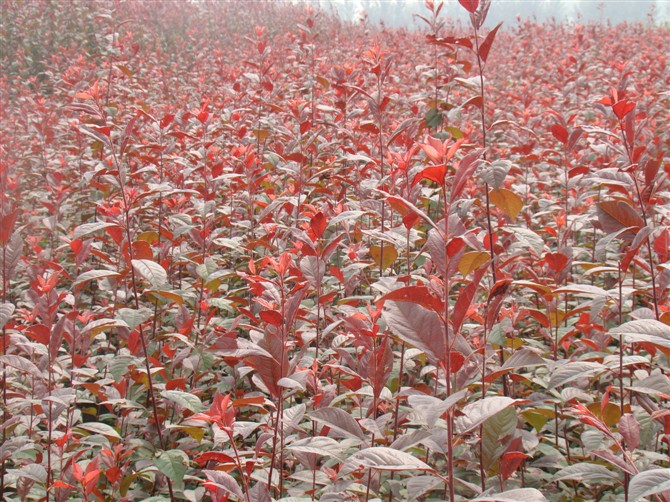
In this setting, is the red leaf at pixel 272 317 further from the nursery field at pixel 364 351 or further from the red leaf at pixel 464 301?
the red leaf at pixel 464 301

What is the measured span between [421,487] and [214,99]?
631 cm

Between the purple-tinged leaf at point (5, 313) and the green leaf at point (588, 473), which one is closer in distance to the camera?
the green leaf at point (588, 473)

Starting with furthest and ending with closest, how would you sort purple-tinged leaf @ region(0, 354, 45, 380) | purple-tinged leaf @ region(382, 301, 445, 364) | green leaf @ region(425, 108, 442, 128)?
green leaf @ region(425, 108, 442, 128) < purple-tinged leaf @ region(0, 354, 45, 380) < purple-tinged leaf @ region(382, 301, 445, 364)

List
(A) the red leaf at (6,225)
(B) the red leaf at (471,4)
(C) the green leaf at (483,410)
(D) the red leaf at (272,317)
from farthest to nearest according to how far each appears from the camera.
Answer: (A) the red leaf at (6,225) → (B) the red leaf at (471,4) → (D) the red leaf at (272,317) → (C) the green leaf at (483,410)

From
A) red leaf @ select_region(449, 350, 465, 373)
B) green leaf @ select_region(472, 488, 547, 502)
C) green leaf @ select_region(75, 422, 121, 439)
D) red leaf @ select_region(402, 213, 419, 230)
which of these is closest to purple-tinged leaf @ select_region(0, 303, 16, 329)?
green leaf @ select_region(75, 422, 121, 439)

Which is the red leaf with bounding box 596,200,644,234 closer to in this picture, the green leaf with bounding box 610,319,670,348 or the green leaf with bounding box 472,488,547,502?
the green leaf with bounding box 610,319,670,348

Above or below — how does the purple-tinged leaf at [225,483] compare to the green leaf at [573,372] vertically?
below

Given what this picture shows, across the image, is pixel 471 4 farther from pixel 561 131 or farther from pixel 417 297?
pixel 417 297

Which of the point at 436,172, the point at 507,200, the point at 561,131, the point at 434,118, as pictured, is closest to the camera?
the point at 436,172

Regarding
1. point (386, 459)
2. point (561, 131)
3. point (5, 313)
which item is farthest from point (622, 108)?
point (5, 313)

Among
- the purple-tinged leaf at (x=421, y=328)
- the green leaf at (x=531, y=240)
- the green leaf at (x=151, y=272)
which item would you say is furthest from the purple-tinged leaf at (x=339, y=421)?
the green leaf at (x=531, y=240)

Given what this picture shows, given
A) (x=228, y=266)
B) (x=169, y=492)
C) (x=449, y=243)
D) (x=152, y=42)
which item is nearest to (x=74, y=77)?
(x=228, y=266)

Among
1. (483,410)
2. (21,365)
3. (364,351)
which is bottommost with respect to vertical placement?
(21,365)

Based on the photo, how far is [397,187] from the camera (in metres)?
2.70
